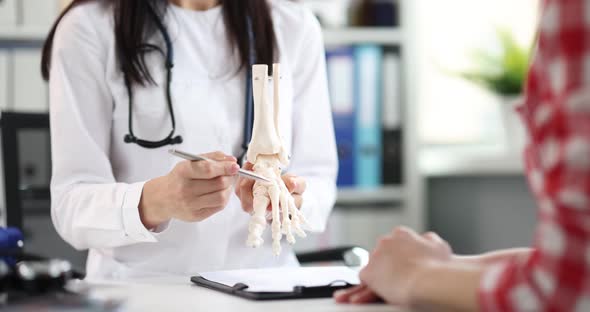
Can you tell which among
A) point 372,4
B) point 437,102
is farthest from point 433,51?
point 372,4

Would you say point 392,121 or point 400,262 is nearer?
point 400,262

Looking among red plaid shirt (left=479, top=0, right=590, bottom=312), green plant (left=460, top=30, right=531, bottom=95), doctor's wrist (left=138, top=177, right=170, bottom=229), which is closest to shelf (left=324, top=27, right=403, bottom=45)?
green plant (left=460, top=30, right=531, bottom=95)

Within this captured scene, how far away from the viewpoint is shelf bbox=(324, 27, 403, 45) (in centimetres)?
273

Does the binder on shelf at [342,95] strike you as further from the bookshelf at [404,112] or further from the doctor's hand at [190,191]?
the doctor's hand at [190,191]

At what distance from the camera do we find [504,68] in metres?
2.94

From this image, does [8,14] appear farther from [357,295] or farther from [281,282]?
[357,295]

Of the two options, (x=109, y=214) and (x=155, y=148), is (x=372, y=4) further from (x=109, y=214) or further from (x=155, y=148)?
(x=109, y=214)

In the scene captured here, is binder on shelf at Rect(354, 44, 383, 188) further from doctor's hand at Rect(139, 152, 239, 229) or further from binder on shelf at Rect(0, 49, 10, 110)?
doctor's hand at Rect(139, 152, 239, 229)

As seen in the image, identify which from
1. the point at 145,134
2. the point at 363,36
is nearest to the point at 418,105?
the point at 363,36

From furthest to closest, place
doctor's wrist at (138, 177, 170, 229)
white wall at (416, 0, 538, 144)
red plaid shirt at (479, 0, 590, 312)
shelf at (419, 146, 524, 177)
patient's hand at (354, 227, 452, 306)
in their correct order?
white wall at (416, 0, 538, 144) < shelf at (419, 146, 524, 177) < doctor's wrist at (138, 177, 170, 229) < patient's hand at (354, 227, 452, 306) < red plaid shirt at (479, 0, 590, 312)

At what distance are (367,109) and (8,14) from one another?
46.1 inches

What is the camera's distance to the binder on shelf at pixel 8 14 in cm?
253

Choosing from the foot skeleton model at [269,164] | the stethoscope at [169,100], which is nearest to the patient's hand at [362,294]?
the foot skeleton model at [269,164]

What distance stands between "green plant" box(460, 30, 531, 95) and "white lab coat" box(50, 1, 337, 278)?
55.3 inches
